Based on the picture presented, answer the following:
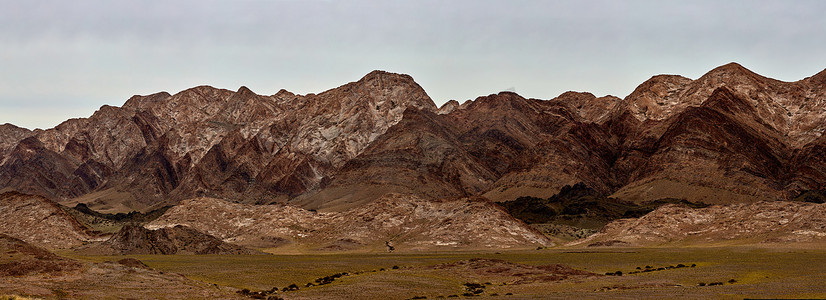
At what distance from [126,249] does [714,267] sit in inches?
5563

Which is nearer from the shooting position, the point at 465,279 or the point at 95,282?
the point at 95,282

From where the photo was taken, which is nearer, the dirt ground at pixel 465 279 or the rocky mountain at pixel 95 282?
the dirt ground at pixel 465 279

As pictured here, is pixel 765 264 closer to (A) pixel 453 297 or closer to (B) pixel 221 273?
(A) pixel 453 297

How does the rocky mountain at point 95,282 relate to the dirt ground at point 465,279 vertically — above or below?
above

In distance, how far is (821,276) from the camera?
10062 cm

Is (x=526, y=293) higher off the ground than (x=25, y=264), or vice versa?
(x=25, y=264)

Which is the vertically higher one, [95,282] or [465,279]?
[95,282]

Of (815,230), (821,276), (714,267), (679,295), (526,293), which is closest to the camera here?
(679,295)

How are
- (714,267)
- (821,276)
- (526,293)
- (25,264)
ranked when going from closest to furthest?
(526,293) < (821,276) < (25,264) < (714,267)

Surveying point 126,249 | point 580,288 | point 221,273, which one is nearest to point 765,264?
point 580,288

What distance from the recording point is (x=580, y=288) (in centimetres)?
9950

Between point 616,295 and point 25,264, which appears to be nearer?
point 616,295

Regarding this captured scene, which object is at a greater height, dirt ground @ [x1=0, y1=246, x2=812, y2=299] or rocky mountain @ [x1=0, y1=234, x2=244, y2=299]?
rocky mountain @ [x1=0, y1=234, x2=244, y2=299]

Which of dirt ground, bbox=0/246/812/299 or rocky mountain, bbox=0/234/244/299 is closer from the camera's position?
dirt ground, bbox=0/246/812/299
